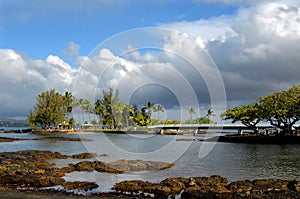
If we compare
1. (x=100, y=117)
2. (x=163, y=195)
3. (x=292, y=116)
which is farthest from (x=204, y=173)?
(x=100, y=117)

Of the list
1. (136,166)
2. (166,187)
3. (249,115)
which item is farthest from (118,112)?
(166,187)

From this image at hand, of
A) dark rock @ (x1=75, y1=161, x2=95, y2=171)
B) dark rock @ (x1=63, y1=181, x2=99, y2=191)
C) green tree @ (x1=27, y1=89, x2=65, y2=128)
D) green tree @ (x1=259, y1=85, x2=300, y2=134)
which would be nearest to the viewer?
dark rock @ (x1=63, y1=181, x2=99, y2=191)

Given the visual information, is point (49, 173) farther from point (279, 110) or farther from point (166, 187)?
point (279, 110)

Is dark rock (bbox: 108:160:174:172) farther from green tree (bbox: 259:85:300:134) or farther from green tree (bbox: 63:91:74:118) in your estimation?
green tree (bbox: 63:91:74:118)

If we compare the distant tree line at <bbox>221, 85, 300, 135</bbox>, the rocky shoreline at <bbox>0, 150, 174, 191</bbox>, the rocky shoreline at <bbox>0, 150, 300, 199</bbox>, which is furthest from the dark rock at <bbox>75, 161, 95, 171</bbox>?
the distant tree line at <bbox>221, 85, 300, 135</bbox>

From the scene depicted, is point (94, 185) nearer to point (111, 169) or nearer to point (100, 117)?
point (111, 169)

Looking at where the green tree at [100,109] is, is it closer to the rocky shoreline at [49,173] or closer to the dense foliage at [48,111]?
the dense foliage at [48,111]

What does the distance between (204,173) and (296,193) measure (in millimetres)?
14676

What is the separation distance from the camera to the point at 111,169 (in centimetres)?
3572

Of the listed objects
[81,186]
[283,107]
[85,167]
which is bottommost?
[81,186]

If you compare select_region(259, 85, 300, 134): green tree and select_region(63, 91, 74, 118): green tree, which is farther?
select_region(63, 91, 74, 118): green tree

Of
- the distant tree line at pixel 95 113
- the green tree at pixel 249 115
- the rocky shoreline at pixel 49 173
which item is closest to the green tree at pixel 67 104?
the distant tree line at pixel 95 113

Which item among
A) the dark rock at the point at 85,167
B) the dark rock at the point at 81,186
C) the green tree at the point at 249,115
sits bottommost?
the dark rock at the point at 81,186

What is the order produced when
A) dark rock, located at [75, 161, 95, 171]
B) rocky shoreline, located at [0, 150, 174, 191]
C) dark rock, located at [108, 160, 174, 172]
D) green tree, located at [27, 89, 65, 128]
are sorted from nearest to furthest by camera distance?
rocky shoreline, located at [0, 150, 174, 191] → dark rock, located at [75, 161, 95, 171] → dark rock, located at [108, 160, 174, 172] → green tree, located at [27, 89, 65, 128]
